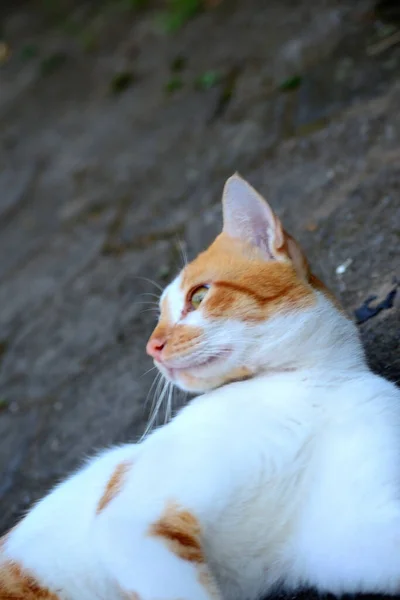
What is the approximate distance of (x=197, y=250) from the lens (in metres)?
3.17

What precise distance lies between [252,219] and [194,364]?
0.40m

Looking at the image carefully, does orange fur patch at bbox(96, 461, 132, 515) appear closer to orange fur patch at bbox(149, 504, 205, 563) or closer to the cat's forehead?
orange fur patch at bbox(149, 504, 205, 563)

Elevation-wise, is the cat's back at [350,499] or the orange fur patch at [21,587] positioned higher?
the orange fur patch at [21,587]

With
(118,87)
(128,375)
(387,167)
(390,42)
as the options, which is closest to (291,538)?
(128,375)

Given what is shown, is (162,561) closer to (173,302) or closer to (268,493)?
(268,493)

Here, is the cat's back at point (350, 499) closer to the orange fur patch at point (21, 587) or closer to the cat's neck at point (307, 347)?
the cat's neck at point (307, 347)

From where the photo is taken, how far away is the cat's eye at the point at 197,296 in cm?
184

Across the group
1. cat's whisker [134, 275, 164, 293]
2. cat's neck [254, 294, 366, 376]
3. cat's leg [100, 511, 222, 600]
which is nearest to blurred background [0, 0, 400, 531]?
cat's whisker [134, 275, 164, 293]

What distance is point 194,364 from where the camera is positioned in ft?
5.78

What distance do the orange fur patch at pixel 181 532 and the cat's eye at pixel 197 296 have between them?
0.54 meters

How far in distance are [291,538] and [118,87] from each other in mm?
4076

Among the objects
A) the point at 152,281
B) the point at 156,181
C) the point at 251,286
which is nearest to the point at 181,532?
the point at 251,286

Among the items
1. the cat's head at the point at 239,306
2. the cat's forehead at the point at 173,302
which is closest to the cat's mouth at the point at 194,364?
the cat's head at the point at 239,306

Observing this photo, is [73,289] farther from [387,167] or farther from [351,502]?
[351,502]
